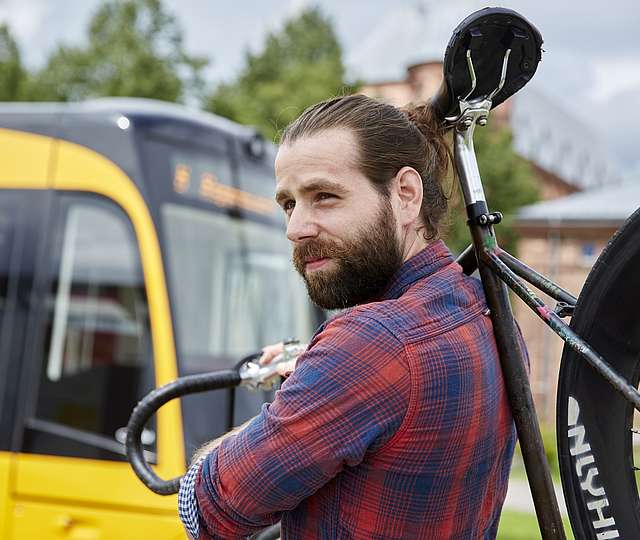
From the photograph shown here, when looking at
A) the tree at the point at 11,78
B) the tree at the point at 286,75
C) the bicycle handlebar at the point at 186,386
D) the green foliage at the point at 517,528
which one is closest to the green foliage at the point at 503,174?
the tree at the point at 286,75

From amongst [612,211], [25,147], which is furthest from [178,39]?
[25,147]

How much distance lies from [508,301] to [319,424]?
18.1 inches

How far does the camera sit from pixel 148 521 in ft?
15.0

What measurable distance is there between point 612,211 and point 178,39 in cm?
1439

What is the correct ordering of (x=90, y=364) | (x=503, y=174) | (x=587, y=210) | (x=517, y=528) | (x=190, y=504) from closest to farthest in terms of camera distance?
(x=190, y=504) → (x=90, y=364) → (x=517, y=528) → (x=587, y=210) → (x=503, y=174)

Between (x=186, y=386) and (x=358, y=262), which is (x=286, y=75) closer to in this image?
(x=186, y=386)

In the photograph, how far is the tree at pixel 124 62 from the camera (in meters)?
27.9

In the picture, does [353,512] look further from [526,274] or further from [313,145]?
[313,145]

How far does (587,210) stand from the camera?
93.7 ft

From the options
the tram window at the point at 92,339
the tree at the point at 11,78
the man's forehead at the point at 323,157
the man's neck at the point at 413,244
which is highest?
the tree at the point at 11,78

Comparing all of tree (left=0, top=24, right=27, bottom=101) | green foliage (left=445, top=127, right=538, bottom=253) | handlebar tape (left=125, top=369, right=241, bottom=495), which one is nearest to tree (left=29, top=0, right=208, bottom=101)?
tree (left=0, top=24, right=27, bottom=101)

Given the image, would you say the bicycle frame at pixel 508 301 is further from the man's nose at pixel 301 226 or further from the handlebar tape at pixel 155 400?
the handlebar tape at pixel 155 400

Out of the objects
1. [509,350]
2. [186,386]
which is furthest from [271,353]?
[509,350]

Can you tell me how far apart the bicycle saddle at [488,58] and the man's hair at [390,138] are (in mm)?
71
